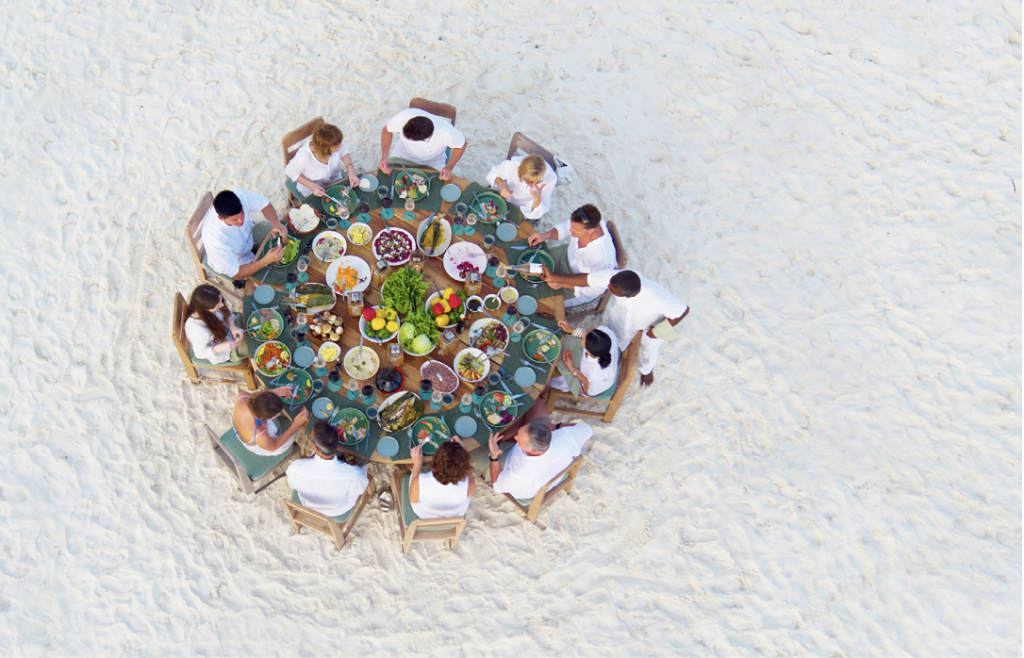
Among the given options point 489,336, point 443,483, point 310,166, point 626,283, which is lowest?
point 443,483

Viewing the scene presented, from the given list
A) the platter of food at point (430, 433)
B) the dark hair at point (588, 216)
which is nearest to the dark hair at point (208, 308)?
the platter of food at point (430, 433)

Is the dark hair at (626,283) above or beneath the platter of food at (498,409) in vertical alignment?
above

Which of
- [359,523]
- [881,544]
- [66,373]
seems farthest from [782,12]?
[66,373]

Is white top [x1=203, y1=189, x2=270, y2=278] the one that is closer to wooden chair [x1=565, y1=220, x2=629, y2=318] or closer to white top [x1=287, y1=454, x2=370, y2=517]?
white top [x1=287, y1=454, x2=370, y2=517]

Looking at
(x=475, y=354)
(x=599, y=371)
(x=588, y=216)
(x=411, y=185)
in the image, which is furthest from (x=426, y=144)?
(x=599, y=371)

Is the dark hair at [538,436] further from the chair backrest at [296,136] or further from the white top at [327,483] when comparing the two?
the chair backrest at [296,136]

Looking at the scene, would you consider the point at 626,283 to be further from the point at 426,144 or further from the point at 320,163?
the point at 320,163

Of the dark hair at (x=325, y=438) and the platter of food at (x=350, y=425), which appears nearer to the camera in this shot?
the dark hair at (x=325, y=438)
